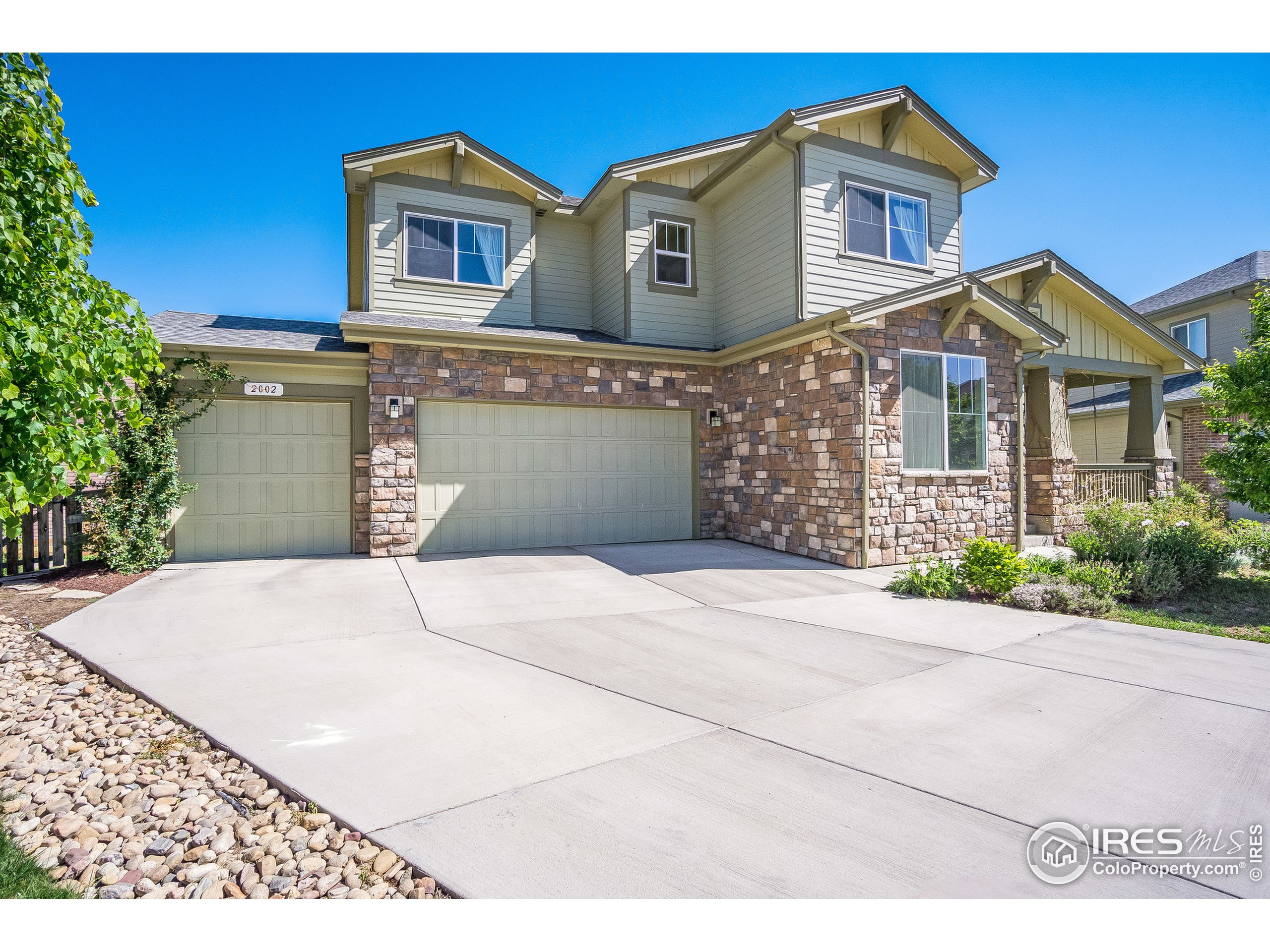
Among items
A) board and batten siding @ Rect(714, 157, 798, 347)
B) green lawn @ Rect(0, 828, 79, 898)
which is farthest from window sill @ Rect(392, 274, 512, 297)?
green lawn @ Rect(0, 828, 79, 898)

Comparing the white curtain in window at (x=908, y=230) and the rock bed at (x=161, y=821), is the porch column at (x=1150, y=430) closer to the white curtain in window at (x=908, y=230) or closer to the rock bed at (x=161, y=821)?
the white curtain in window at (x=908, y=230)

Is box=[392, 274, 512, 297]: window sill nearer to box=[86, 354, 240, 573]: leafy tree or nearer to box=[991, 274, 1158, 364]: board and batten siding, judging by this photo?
box=[86, 354, 240, 573]: leafy tree

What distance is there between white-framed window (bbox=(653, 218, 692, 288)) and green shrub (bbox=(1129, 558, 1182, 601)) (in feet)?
25.8

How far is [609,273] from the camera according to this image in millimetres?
11719

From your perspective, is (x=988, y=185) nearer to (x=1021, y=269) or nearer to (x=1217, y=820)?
(x=1021, y=269)

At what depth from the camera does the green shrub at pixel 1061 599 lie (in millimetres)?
6227

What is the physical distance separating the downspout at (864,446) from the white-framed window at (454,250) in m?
5.98

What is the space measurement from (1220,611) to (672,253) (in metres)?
9.06

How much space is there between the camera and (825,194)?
32.6 ft

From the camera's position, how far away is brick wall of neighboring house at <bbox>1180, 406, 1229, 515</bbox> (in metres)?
14.3

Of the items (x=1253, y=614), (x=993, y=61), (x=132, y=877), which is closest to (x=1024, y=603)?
(x=1253, y=614)

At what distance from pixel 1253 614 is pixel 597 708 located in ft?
22.8

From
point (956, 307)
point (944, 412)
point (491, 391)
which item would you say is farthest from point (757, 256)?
point (491, 391)

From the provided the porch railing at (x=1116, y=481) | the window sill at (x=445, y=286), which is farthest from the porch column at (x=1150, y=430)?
the window sill at (x=445, y=286)
